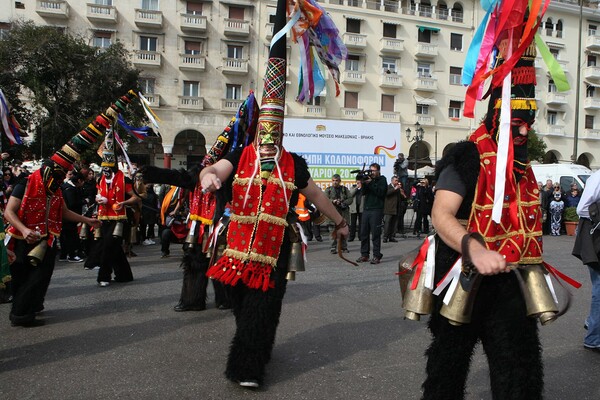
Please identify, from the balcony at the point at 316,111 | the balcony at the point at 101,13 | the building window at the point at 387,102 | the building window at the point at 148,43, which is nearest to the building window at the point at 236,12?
the building window at the point at 148,43

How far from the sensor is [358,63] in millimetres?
39906

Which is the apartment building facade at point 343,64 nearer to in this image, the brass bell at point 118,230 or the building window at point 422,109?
the building window at point 422,109

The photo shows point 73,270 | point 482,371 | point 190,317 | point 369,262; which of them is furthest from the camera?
point 369,262

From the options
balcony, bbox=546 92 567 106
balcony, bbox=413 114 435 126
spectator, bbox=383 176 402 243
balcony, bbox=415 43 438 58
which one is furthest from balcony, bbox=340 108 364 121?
spectator, bbox=383 176 402 243

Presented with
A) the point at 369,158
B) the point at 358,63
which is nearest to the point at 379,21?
the point at 358,63

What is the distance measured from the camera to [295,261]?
3986 millimetres

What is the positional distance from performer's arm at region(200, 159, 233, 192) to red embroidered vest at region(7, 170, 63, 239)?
2773 mm

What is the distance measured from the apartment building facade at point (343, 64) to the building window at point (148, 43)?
0.07 metres

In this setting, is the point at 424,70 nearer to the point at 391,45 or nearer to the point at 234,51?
the point at 391,45

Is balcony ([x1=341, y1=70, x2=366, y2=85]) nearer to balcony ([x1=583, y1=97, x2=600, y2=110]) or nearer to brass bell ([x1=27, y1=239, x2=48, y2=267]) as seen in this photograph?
balcony ([x1=583, y1=97, x2=600, y2=110])

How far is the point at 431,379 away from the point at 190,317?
12.3 feet

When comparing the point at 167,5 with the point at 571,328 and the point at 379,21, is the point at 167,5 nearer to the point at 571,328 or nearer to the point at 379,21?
the point at 379,21

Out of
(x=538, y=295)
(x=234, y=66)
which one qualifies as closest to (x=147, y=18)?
(x=234, y=66)

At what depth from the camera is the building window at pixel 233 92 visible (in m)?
37.4
